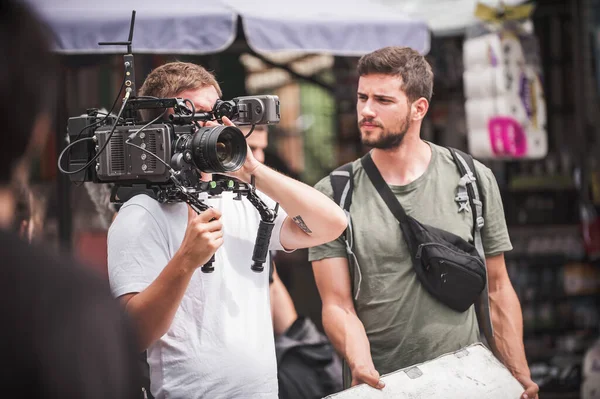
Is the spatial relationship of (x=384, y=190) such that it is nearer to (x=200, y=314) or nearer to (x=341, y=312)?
(x=341, y=312)

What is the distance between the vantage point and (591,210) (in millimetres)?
5441

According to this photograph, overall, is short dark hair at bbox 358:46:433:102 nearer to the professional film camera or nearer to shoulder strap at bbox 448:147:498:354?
shoulder strap at bbox 448:147:498:354

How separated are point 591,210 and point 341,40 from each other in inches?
99.8

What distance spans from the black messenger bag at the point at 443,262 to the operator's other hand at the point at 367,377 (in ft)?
1.15

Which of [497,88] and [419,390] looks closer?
[419,390]

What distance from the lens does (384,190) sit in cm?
279

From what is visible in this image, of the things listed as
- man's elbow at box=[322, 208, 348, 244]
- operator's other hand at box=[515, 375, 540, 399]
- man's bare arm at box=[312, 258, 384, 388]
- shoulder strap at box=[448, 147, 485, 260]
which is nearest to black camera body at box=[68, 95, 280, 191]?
man's elbow at box=[322, 208, 348, 244]

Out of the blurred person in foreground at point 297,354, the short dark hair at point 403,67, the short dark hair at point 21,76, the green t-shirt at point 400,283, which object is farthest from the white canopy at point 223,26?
the short dark hair at point 21,76

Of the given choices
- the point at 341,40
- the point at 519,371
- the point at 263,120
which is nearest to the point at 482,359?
the point at 519,371

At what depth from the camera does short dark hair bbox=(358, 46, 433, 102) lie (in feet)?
9.12

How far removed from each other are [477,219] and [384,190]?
34cm

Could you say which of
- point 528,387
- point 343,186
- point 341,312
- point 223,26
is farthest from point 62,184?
point 528,387

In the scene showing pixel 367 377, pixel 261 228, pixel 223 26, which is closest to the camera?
pixel 261 228

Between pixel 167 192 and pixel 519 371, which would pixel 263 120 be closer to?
pixel 167 192
